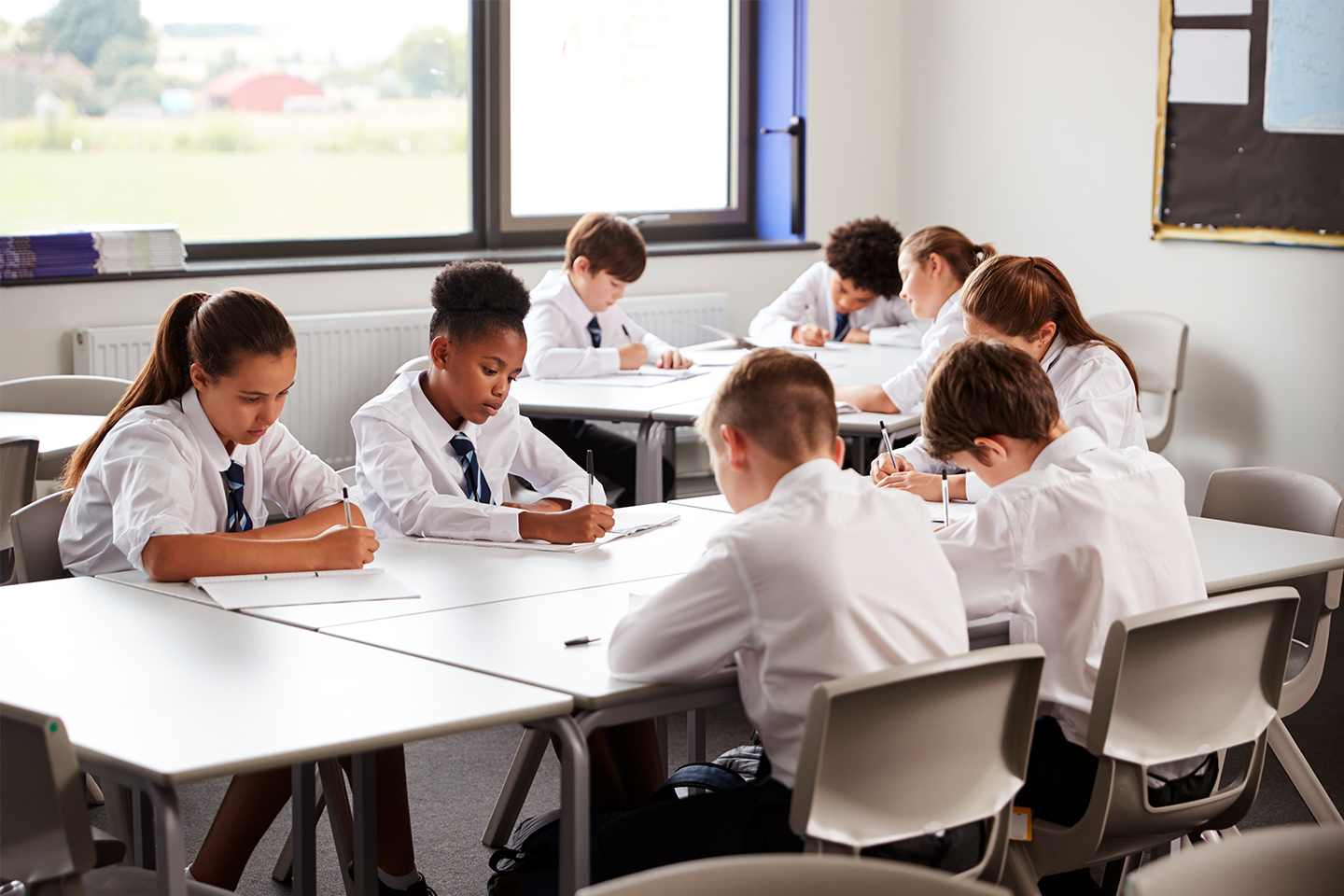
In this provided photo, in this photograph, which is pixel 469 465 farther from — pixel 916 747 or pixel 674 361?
pixel 674 361

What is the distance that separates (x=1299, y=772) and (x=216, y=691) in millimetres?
1823

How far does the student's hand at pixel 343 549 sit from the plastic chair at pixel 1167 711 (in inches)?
44.5

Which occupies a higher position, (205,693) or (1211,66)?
(1211,66)

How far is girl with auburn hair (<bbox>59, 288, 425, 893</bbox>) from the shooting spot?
2244mm

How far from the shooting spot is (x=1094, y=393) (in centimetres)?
289

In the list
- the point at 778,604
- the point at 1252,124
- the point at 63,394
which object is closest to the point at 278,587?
the point at 778,604

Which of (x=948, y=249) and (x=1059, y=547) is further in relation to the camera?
(x=948, y=249)

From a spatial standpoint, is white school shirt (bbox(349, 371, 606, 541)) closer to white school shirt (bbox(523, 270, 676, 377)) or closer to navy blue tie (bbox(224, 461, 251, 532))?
navy blue tie (bbox(224, 461, 251, 532))

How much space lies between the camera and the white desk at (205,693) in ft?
5.01

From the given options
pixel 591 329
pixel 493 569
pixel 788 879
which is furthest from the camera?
pixel 591 329

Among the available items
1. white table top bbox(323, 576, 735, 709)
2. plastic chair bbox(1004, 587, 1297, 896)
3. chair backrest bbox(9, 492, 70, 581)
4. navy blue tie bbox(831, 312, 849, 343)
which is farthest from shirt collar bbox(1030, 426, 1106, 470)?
navy blue tie bbox(831, 312, 849, 343)

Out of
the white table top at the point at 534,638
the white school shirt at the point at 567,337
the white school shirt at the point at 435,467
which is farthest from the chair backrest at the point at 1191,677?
the white school shirt at the point at 567,337

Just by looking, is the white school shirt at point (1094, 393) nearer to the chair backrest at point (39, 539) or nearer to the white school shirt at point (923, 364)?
the white school shirt at point (923, 364)

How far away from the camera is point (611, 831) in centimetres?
187
